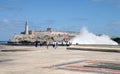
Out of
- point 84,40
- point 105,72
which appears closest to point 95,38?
point 84,40

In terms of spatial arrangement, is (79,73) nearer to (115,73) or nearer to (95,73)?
(95,73)

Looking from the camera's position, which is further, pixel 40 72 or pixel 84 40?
pixel 84 40

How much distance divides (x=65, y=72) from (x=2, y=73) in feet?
12.0

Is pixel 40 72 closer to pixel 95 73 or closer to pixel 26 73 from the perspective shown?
pixel 26 73

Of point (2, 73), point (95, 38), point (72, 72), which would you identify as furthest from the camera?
point (95, 38)

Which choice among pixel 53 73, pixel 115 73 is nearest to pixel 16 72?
pixel 53 73

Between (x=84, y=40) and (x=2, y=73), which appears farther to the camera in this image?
(x=84, y=40)

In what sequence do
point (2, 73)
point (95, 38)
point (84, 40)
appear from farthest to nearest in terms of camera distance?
1. point (95, 38)
2. point (84, 40)
3. point (2, 73)

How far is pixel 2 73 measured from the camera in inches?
659

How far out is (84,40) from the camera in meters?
161

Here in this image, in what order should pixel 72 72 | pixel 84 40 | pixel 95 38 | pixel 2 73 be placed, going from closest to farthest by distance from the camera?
pixel 2 73 → pixel 72 72 → pixel 84 40 → pixel 95 38

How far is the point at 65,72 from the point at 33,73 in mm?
1958

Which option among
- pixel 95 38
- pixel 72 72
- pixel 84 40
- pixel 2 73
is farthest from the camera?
pixel 95 38

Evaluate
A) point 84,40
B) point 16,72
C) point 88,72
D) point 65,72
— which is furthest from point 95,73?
point 84,40
